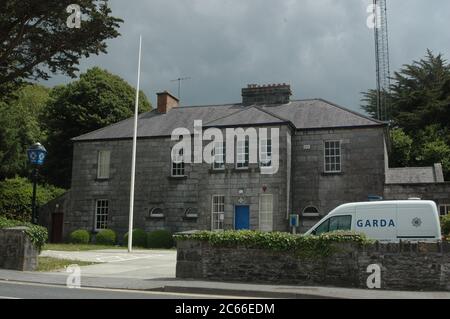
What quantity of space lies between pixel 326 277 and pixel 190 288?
344cm

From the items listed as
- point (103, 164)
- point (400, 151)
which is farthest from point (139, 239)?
point (400, 151)

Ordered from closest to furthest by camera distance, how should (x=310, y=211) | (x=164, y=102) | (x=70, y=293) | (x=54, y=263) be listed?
(x=70, y=293)
(x=54, y=263)
(x=310, y=211)
(x=164, y=102)

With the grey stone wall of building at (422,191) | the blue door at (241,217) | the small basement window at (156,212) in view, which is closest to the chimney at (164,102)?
the small basement window at (156,212)

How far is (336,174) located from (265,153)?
4.13 metres

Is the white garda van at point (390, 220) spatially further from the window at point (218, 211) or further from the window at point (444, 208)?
the window at point (218, 211)

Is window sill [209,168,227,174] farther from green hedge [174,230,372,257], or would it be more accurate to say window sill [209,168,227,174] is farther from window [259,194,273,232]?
green hedge [174,230,372,257]

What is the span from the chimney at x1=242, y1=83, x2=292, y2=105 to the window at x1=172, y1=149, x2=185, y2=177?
576 cm

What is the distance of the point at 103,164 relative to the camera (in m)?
33.2

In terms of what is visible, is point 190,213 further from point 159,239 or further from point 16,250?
point 16,250

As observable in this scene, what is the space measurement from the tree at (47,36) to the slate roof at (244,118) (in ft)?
34.0

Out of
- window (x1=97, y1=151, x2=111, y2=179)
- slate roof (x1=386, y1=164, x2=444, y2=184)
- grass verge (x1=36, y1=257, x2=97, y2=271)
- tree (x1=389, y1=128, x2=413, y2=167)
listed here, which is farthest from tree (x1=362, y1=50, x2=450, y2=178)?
grass verge (x1=36, y1=257, x2=97, y2=271)

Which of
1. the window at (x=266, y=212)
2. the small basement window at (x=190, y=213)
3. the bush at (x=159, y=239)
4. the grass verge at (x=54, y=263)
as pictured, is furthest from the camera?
the small basement window at (x=190, y=213)

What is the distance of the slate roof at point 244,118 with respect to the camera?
28.6 metres
